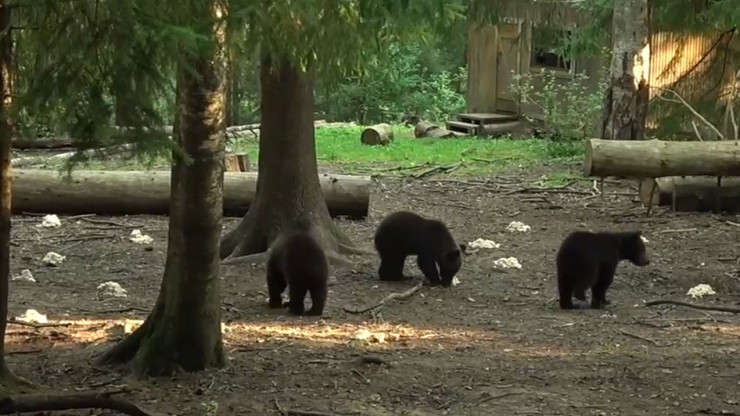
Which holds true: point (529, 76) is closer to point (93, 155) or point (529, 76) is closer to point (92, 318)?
point (92, 318)

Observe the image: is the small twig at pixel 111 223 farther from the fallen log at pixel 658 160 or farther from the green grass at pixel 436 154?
the fallen log at pixel 658 160

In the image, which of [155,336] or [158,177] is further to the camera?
[158,177]

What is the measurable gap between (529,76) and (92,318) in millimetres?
21147

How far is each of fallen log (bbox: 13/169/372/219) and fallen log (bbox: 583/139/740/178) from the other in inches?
128

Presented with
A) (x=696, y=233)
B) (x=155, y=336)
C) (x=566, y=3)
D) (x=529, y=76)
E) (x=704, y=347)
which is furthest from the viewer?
(x=529, y=76)

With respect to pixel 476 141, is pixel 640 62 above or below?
above

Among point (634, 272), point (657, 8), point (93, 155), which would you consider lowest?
point (634, 272)

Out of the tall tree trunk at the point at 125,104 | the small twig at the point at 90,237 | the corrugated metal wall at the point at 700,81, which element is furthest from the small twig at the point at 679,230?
the tall tree trunk at the point at 125,104

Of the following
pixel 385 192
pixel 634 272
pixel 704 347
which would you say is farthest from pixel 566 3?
pixel 704 347

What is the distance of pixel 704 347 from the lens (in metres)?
8.61

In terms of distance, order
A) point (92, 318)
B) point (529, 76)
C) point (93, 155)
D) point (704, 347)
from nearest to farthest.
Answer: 1. point (93, 155)
2. point (704, 347)
3. point (92, 318)
4. point (529, 76)

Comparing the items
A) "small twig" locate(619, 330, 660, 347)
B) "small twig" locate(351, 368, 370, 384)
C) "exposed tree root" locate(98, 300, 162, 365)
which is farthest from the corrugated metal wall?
"exposed tree root" locate(98, 300, 162, 365)

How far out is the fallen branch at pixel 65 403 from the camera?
19.4 ft

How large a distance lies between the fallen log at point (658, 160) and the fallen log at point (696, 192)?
835 millimetres
